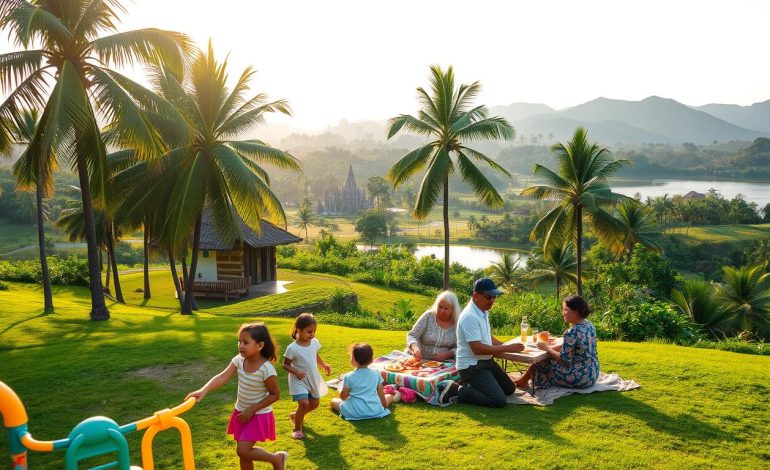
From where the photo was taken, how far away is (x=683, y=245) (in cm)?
5894

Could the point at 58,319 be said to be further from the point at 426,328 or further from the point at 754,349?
the point at 754,349

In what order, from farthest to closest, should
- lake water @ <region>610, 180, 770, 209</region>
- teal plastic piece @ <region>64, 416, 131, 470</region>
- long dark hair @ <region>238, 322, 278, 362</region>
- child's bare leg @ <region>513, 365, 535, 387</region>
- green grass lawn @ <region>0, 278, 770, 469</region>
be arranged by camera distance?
1. lake water @ <region>610, 180, 770, 209</region>
2. child's bare leg @ <region>513, 365, 535, 387</region>
3. green grass lawn @ <region>0, 278, 770, 469</region>
4. long dark hair @ <region>238, 322, 278, 362</region>
5. teal plastic piece @ <region>64, 416, 131, 470</region>

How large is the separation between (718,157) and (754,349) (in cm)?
20619

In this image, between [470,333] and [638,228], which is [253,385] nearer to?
[470,333]

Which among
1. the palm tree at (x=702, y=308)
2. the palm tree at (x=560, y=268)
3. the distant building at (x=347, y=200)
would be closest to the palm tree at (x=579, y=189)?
the palm tree at (x=702, y=308)

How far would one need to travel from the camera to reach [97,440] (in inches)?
137

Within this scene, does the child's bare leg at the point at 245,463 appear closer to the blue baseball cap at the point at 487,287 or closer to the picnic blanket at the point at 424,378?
the picnic blanket at the point at 424,378

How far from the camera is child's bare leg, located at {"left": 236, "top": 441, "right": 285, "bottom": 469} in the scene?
4.85 meters

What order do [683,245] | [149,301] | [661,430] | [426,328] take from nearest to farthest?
[661,430] < [426,328] < [149,301] < [683,245]

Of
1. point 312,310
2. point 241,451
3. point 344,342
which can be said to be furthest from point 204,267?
point 241,451

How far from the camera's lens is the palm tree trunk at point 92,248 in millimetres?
13117

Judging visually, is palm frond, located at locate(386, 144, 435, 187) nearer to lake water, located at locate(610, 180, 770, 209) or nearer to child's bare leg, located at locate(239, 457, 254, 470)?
child's bare leg, located at locate(239, 457, 254, 470)

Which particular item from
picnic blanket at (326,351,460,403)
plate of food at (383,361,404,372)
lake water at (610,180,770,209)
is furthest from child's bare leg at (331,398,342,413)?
lake water at (610,180,770,209)

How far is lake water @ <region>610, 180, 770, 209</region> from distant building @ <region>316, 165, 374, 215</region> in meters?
69.4
